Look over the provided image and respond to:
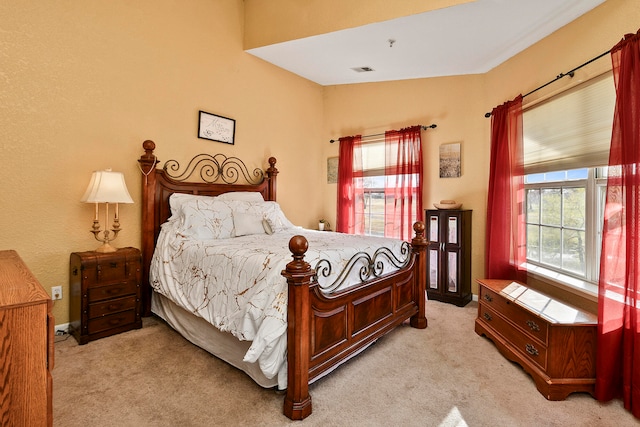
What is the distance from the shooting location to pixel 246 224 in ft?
10.5

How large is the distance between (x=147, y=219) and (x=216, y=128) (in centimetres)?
133

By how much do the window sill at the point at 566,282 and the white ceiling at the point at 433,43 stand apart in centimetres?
215

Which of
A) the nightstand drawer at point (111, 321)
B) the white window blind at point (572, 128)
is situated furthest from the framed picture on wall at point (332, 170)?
the nightstand drawer at point (111, 321)

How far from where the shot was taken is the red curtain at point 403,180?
4.12 meters

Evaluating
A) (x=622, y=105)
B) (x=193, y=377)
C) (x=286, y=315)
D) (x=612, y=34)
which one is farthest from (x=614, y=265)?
(x=193, y=377)

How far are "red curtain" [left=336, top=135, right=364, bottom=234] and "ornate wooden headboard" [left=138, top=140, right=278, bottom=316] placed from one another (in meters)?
1.08

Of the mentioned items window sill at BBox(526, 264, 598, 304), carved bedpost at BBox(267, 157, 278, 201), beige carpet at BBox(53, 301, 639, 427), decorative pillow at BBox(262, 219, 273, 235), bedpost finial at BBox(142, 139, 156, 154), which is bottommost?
beige carpet at BBox(53, 301, 639, 427)

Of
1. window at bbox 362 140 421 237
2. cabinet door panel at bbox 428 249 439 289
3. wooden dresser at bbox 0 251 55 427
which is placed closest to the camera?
wooden dresser at bbox 0 251 55 427

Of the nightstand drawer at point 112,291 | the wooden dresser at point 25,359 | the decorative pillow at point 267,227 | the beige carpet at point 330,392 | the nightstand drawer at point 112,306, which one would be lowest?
the beige carpet at point 330,392

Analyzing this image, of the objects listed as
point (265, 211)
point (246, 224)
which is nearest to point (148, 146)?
point (246, 224)

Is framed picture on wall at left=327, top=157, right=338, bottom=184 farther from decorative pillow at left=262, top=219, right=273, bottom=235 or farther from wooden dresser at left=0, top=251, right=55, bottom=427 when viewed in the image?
wooden dresser at left=0, top=251, right=55, bottom=427

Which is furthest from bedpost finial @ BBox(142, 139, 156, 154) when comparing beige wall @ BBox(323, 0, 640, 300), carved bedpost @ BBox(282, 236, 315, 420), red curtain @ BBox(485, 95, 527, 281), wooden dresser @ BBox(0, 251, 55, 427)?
red curtain @ BBox(485, 95, 527, 281)

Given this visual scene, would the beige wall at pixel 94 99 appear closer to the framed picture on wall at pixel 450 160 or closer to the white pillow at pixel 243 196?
the white pillow at pixel 243 196

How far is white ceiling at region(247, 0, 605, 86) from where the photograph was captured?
254cm
